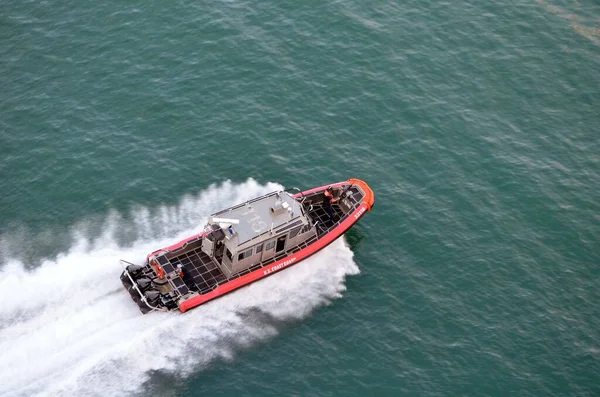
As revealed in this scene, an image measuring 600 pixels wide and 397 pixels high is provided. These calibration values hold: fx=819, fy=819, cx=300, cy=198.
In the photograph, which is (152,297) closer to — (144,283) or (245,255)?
(144,283)

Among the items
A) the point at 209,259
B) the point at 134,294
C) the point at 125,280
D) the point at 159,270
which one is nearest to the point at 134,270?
the point at 125,280

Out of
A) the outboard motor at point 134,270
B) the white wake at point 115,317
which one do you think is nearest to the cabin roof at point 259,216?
the white wake at point 115,317

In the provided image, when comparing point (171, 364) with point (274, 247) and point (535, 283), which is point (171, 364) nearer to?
point (274, 247)

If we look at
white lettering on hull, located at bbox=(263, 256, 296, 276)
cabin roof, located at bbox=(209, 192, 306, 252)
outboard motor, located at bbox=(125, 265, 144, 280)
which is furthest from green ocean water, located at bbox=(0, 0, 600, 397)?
cabin roof, located at bbox=(209, 192, 306, 252)

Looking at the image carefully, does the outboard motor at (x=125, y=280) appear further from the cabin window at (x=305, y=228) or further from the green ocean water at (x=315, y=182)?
the cabin window at (x=305, y=228)

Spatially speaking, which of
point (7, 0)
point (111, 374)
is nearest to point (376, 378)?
point (111, 374)
